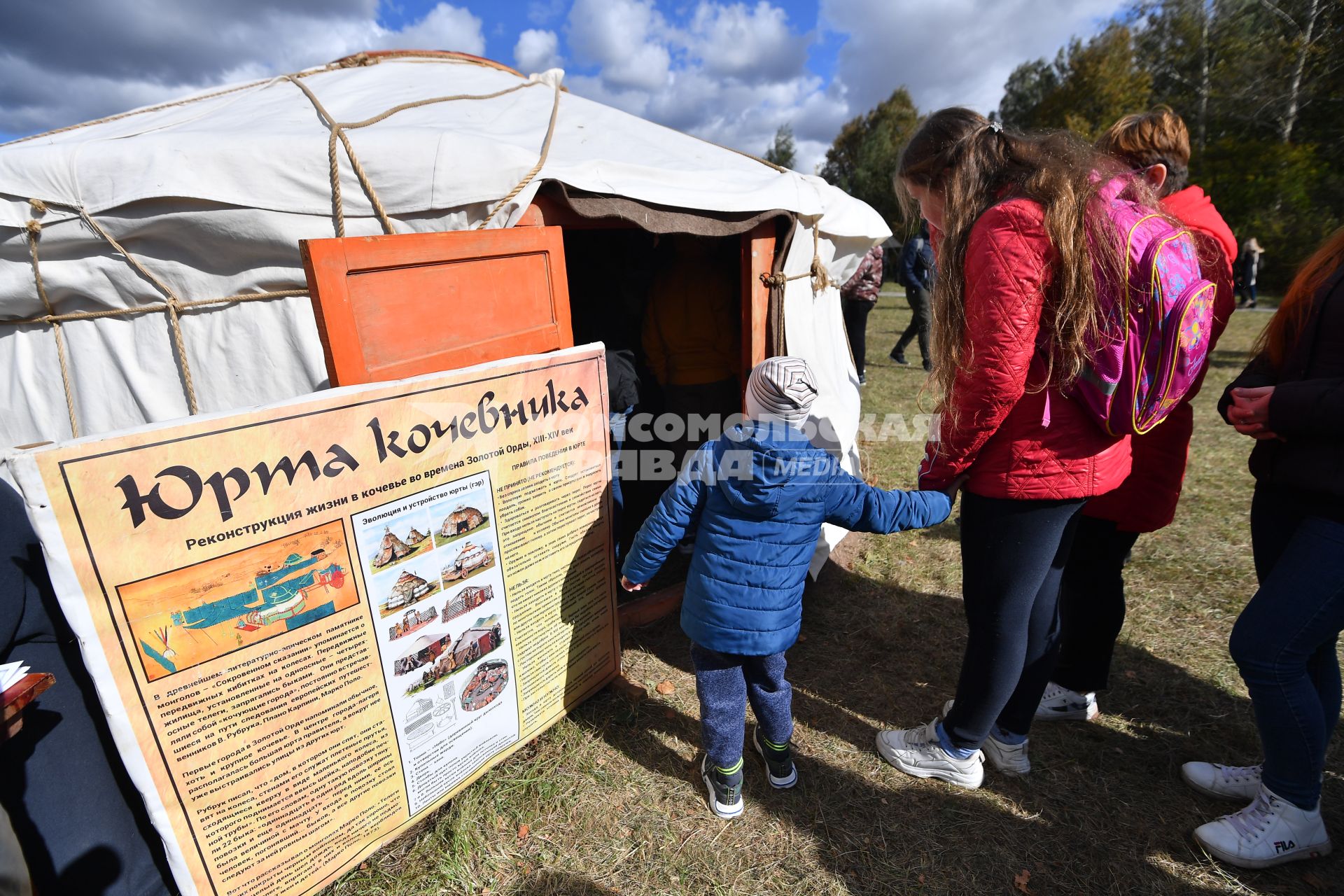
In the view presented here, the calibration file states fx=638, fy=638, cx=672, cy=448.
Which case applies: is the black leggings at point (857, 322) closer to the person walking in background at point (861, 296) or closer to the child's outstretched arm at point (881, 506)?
the person walking in background at point (861, 296)

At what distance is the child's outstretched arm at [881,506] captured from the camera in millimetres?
1813

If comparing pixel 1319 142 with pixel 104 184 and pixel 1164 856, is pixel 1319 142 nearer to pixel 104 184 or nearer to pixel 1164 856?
pixel 1164 856

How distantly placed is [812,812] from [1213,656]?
79.5 inches

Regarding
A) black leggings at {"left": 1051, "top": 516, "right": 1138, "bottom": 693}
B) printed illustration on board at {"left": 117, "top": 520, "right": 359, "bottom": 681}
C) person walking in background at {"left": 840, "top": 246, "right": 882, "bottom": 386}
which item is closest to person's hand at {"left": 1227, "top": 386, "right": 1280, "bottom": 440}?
black leggings at {"left": 1051, "top": 516, "right": 1138, "bottom": 693}

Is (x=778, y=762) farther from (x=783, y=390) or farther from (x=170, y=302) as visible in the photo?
(x=170, y=302)

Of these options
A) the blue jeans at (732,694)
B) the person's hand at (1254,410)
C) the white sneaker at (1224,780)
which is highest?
the person's hand at (1254,410)

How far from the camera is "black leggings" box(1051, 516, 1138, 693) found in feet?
7.04

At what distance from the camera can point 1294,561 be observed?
159 centimetres

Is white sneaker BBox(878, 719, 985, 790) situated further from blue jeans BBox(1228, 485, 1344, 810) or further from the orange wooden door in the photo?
the orange wooden door

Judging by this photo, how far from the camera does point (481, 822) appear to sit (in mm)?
2094

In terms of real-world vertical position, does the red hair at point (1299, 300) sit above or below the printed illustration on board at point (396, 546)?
above

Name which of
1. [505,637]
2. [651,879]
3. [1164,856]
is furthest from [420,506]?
[1164,856]

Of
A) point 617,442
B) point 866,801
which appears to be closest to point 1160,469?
point 866,801

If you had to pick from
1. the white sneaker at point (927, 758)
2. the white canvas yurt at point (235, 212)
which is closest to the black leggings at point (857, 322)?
the white canvas yurt at point (235, 212)
